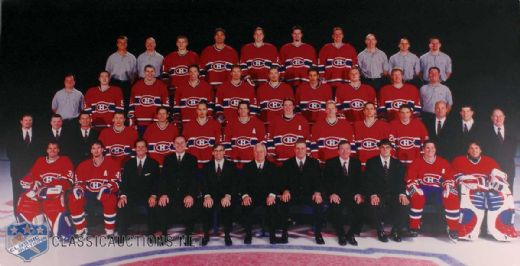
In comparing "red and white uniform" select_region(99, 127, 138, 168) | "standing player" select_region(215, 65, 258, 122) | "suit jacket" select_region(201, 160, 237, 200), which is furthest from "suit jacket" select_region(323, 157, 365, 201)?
"red and white uniform" select_region(99, 127, 138, 168)

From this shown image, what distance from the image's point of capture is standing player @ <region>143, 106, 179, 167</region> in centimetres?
386

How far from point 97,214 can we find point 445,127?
3.22 metres

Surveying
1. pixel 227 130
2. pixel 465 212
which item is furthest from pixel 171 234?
pixel 465 212

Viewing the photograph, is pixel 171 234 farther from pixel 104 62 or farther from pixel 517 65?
pixel 517 65

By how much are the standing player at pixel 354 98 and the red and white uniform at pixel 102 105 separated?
214cm

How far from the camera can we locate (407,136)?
151 inches

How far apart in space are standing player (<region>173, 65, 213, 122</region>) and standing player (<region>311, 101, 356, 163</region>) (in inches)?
41.6

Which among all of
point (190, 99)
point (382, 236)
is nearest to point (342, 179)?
point (382, 236)

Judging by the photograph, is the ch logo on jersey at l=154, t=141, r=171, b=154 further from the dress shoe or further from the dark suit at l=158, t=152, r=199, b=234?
the dress shoe

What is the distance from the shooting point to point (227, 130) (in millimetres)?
3896

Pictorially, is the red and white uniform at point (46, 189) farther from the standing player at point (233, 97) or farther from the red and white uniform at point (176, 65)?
the standing player at point (233, 97)

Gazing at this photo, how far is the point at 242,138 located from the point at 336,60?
4.16ft

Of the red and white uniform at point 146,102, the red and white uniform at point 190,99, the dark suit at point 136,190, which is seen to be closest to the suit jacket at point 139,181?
the dark suit at point 136,190

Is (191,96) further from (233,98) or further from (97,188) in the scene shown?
(97,188)
